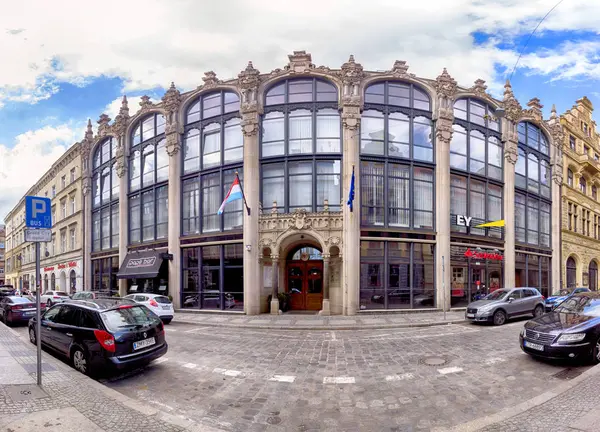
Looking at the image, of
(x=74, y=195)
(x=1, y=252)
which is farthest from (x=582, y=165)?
(x=1, y=252)

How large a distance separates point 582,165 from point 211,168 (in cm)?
3062

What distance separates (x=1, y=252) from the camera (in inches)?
3531

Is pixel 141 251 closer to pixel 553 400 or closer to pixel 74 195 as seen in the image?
pixel 74 195

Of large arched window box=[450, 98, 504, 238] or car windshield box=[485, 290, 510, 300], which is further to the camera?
large arched window box=[450, 98, 504, 238]

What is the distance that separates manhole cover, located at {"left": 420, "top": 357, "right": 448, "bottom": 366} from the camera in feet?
29.2

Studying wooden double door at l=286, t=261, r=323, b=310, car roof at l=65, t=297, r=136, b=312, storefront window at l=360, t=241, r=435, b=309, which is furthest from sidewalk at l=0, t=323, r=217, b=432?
storefront window at l=360, t=241, r=435, b=309

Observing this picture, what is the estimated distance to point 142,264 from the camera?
77.9 ft

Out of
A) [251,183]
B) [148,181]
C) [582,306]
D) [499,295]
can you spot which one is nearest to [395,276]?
[499,295]

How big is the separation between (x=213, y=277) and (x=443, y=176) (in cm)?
1408

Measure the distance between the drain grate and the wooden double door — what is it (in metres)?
13.3

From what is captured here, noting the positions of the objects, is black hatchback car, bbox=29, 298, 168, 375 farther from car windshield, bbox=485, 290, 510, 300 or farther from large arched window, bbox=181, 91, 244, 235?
car windshield, bbox=485, 290, 510, 300

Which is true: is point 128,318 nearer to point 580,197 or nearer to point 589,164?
point 580,197

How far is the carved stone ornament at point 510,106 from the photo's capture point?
23908 mm

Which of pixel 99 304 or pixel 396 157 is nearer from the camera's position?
pixel 99 304
